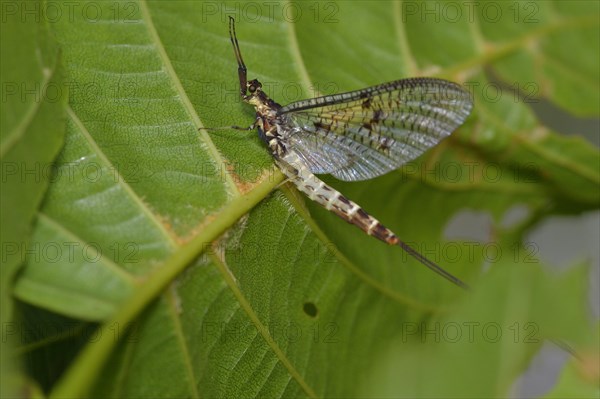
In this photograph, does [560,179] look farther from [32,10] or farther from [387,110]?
[32,10]

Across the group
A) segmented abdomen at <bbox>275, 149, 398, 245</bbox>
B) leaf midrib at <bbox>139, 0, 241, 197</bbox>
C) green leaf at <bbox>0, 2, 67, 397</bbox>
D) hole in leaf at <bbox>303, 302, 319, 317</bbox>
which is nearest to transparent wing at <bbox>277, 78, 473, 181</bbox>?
segmented abdomen at <bbox>275, 149, 398, 245</bbox>

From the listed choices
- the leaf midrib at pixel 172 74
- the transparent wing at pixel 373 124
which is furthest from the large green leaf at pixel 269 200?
the transparent wing at pixel 373 124

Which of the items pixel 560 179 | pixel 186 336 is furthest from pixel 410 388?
pixel 186 336

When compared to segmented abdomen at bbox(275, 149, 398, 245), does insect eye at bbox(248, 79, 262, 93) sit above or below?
above

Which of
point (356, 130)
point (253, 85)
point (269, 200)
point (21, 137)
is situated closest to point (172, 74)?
point (253, 85)

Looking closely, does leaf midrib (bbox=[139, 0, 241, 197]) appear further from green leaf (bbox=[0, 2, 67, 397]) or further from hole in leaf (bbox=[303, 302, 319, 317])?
hole in leaf (bbox=[303, 302, 319, 317])

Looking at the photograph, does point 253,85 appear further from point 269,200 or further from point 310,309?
point 310,309
